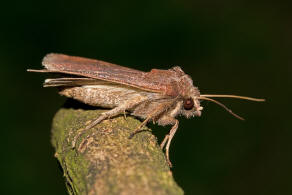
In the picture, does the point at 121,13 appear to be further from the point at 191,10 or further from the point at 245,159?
the point at 245,159

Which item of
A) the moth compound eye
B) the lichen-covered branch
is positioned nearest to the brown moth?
the moth compound eye

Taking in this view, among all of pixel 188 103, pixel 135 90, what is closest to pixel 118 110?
pixel 135 90

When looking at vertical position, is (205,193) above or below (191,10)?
below

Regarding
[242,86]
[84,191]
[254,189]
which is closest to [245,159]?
[254,189]

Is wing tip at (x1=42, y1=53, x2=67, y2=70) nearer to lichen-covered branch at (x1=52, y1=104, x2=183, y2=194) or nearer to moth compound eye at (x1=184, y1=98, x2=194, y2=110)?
lichen-covered branch at (x1=52, y1=104, x2=183, y2=194)

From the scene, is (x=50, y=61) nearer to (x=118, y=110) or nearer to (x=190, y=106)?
(x=118, y=110)

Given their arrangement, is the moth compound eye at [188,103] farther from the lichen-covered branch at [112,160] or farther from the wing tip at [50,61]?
the wing tip at [50,61]
